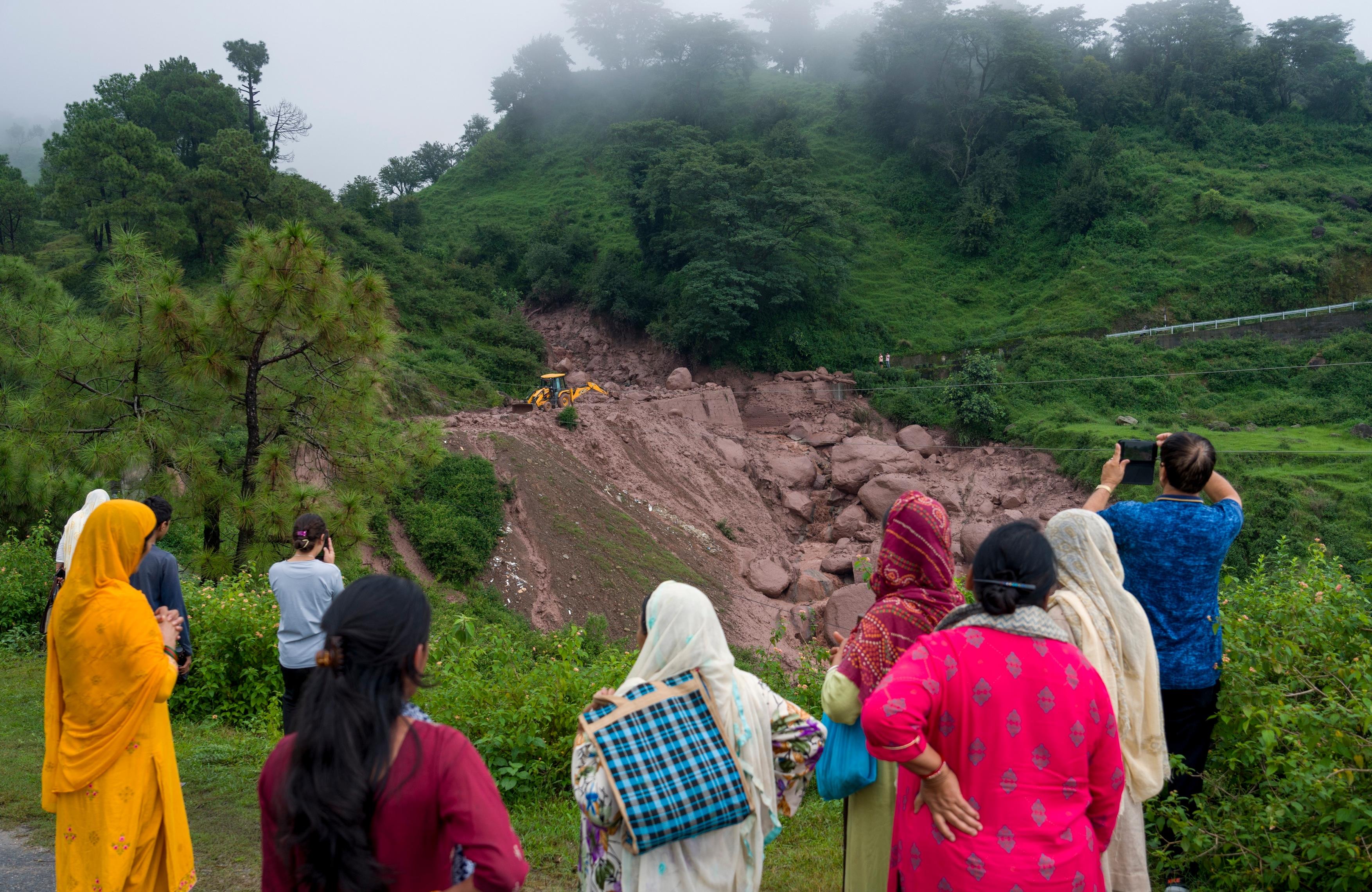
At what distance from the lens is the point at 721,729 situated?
2.11 meters

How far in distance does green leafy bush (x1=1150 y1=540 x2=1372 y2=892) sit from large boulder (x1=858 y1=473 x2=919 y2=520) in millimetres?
15631

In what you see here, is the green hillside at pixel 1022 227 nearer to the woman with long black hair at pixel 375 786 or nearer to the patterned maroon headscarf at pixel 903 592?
the patterned maroon headscarf at pixel 903 592

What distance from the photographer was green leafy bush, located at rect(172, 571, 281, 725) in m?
6.04

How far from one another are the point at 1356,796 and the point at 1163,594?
0.80 metres

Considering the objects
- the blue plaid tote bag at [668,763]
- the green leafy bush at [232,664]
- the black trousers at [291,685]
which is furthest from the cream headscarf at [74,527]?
the blue plaid tote bag at [668,763]

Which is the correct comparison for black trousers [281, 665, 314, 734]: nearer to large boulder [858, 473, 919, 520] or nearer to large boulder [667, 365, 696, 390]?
large boulder [858, 473, 919, 520]

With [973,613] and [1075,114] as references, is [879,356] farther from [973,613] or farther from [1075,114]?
[973,613]

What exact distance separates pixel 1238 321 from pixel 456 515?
2463 centimetres

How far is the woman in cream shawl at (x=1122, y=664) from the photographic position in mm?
2600

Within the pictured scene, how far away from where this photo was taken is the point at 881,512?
1888cm

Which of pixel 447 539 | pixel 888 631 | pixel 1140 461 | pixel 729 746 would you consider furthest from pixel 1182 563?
pixel 447 539

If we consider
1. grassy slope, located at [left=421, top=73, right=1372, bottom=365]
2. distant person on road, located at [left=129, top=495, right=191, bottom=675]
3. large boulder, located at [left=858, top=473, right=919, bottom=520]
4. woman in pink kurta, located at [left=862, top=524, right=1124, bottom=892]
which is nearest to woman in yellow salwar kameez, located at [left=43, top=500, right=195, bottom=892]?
distant person on road, located at [left=129, top=495, right=191, bottom=675]

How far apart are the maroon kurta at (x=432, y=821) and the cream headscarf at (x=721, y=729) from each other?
59cm

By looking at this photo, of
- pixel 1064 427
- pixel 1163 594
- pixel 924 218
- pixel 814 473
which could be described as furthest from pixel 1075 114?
pixel 1163 594
